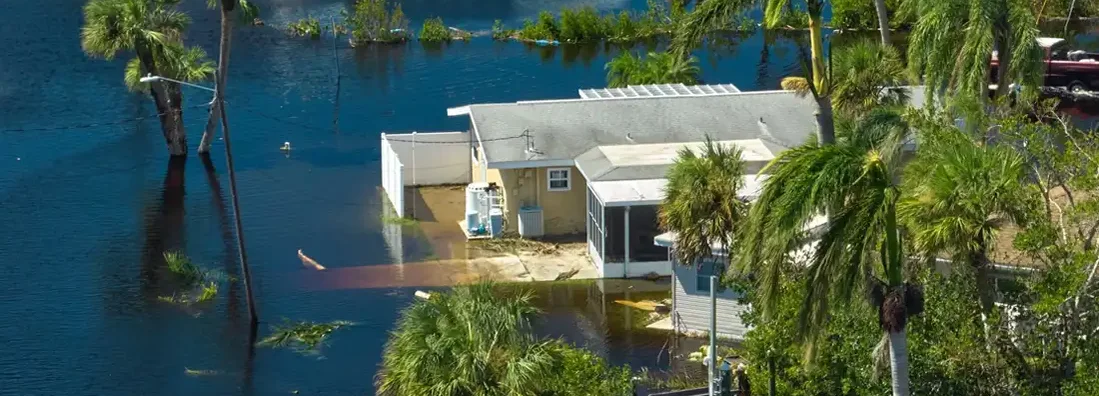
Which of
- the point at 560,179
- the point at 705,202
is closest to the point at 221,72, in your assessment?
the point at 560,179

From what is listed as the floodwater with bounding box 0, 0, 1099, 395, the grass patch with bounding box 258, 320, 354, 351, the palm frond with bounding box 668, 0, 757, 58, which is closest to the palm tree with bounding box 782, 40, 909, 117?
the palm frond with bounding box 668, 0, 757, 58

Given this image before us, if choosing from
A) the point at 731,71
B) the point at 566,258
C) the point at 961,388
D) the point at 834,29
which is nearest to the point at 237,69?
the point at 731,71

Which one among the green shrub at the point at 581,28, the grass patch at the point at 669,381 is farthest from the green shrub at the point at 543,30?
the grass patch at the point at 669,381

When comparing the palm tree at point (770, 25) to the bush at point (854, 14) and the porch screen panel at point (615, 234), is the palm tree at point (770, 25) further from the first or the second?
the bush at point (854, 14)

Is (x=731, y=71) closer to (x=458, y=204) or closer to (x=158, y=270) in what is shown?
(x=458, y=204)

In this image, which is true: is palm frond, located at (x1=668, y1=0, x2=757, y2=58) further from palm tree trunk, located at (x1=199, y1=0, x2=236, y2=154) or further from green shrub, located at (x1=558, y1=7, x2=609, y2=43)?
green shrub, located at (x1=558, y1=7, x2=609, y2=43)

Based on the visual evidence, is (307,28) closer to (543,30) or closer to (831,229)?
(543,30)

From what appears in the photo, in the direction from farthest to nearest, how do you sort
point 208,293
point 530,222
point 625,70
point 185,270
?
point 625,70 → point 530,222 → point 185,270 → point 208,293
